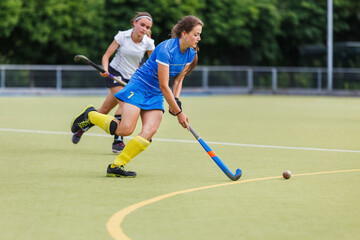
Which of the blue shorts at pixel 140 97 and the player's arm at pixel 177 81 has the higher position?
the player's arm at pixel 177 81

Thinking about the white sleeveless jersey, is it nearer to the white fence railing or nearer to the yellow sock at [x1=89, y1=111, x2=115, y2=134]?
the yellow sock at [x1=89, y1=111, x2=115, y2=134]

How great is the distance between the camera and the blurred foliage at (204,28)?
30703 millimetres

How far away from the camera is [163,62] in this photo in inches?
255

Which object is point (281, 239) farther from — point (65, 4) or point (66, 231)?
point (65, 4)

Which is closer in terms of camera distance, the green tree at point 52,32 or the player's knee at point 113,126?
the player's knee at point 113,126

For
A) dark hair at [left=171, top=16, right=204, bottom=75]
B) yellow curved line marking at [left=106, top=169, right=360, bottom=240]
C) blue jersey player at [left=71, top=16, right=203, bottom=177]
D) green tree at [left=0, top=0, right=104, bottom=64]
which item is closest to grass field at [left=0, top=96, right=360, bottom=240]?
yellow curved line marking at [left=106, top=169, right=360, bottom=240]

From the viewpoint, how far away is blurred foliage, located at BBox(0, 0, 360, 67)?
101ft

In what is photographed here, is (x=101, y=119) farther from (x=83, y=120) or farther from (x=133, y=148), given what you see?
(x=133, y=148)

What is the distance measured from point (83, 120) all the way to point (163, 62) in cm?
177

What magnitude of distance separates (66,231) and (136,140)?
7.31ft

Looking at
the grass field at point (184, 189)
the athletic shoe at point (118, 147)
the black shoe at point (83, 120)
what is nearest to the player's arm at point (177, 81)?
the grass field at point (184, 189)

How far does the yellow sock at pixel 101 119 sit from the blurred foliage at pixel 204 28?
2286 cm

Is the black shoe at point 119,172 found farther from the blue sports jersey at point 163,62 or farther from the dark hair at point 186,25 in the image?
the dark hair at point 186,25

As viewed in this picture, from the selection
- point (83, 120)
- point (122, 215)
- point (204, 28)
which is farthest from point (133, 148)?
point (204, 28)
